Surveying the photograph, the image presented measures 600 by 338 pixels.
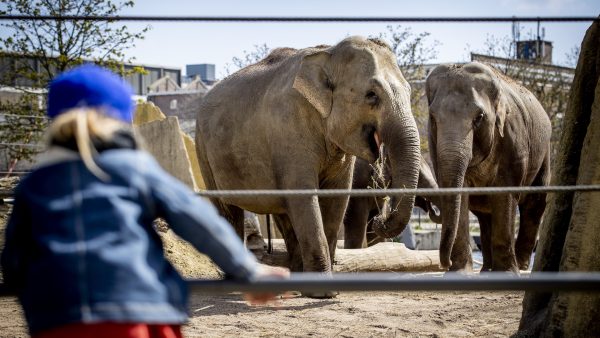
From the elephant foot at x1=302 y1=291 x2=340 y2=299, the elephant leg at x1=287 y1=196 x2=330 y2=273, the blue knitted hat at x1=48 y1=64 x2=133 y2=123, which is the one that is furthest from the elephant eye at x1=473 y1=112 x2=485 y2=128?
the blue knitted hat at x1=48 y1=64 x2=133 y2=123

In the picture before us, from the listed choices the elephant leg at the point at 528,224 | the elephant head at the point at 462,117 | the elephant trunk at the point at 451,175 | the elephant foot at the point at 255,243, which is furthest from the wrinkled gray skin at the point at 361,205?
the elephant trunk at the point at 451,175

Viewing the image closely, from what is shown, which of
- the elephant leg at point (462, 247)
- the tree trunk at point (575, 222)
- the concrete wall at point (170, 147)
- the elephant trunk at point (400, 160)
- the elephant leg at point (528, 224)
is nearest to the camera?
the tree trunk at point (575, 222)

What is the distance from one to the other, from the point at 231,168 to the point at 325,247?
1972mm

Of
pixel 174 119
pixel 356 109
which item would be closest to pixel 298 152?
pixel 356 109

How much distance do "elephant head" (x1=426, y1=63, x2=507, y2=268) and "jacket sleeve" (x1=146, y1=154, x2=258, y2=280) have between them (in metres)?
7.08

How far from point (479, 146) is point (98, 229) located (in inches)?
328

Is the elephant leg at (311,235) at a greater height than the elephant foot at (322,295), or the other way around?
the elephant leg at (311,235)

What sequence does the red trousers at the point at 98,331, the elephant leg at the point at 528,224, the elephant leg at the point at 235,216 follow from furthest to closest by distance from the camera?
the elephant leg at the point at 528,224 → the elephant leg at the point at 235,216 → the red trousers at the point at 98,331

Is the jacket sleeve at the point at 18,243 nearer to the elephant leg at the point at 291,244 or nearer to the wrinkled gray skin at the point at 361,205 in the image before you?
the elephant leg at the point at 291,244

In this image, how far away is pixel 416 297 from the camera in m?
8.37

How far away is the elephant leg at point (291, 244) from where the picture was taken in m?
9.66

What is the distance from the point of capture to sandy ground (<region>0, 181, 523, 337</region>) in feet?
21.5

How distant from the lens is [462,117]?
10.2 meters

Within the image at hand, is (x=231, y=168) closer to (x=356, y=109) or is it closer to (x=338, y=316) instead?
(x=356, y=109)
